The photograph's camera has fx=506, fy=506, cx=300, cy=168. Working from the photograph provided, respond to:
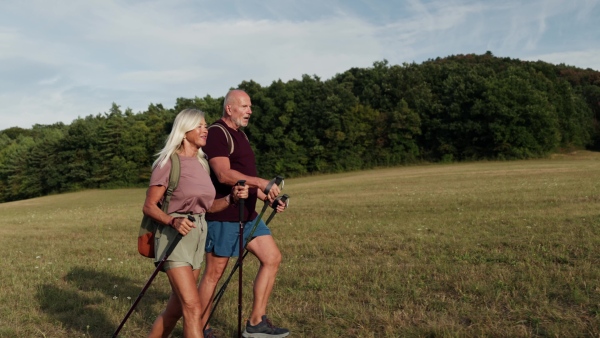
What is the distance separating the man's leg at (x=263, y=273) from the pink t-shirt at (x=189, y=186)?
92 cm

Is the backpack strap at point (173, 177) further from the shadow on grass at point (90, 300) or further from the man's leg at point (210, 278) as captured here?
the shadow on grass at point (90, 300)

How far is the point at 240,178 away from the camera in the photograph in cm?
502

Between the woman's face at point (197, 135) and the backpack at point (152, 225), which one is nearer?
the backpack at point (152, 225)

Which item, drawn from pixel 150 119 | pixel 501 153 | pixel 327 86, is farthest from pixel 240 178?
pixel 150 119

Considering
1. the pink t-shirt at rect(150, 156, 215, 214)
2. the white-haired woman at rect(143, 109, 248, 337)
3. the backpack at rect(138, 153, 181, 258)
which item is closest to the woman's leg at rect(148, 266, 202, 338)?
the white-haired woman at rect(143, 109, 248, 337)

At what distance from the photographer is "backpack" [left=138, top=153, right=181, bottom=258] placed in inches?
177

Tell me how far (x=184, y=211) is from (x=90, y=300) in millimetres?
3828

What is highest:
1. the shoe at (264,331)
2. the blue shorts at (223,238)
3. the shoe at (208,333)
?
the blue shorts at (223,238)

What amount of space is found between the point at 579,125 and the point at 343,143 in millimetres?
34795

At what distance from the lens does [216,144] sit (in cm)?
518

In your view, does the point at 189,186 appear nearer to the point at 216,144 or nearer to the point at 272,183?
the point at 216,144

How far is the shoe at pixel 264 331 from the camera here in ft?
17.1

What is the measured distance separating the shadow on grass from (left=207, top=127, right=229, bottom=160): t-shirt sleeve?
2.28 meters

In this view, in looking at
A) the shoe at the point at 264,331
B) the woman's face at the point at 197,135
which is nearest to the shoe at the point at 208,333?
the shoe at the point at 264,331
